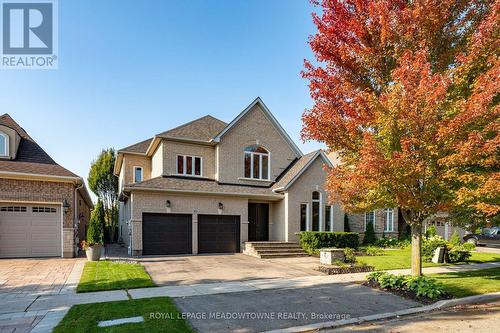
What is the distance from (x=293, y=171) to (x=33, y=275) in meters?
14.1

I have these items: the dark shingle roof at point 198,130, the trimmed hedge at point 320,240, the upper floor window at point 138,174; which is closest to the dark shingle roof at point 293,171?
the trimmed hedge at point 320,240

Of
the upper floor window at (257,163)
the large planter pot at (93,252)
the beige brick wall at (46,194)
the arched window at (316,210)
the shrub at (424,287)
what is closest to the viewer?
the shrub at (424,287)

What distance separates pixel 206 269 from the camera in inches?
494

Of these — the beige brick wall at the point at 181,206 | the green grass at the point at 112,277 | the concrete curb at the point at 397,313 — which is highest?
the beige brick wall at the point at 181,206

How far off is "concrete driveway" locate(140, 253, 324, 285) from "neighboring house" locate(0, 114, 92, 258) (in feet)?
15.1

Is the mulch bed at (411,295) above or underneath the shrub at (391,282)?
underneath

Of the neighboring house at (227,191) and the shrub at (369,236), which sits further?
the shrub at (369,236)

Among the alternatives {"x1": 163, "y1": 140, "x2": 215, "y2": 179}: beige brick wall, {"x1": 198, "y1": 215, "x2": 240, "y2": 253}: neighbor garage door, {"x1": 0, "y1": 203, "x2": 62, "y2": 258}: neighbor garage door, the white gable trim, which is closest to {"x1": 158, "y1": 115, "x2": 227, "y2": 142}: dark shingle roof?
{"x1": 163, "y1": 140, "x2": 215, "y2": 179}: beige brick wall

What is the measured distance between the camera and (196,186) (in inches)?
713

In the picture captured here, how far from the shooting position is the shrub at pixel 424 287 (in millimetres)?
8195

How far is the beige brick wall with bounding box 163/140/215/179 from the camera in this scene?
61.7 feet

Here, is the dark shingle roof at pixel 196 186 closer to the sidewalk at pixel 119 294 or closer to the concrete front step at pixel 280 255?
the concrete front step at pixel 280 255

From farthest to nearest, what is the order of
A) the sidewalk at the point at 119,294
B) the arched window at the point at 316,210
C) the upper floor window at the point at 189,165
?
the arched window at the point at 316,210, the upper floor window at the point at 189,165, the sidewalk at the point at 119,294

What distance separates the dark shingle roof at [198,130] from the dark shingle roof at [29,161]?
19.0 ft
